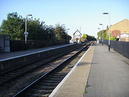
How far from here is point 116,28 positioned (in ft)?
373

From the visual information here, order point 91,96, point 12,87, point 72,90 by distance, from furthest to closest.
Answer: point 12,87, point 72,90, point 91,96

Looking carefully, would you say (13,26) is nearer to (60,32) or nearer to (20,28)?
(20,28)

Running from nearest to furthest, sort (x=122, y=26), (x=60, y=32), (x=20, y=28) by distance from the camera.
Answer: (x=20, y=28), (x=60, y=32), (x=122, y=26)

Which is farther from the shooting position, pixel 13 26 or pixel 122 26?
pixel 122 26

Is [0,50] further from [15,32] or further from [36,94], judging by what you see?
[36,94]

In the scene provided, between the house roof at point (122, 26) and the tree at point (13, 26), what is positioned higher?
the house roof at point (122, 26)

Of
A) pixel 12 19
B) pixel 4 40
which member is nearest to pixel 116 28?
pixel 12 19

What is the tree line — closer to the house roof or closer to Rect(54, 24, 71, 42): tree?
Rect(54, 24, 71, 42): tree

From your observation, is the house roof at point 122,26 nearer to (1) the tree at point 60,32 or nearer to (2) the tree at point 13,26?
(1) the tree at point 60,32

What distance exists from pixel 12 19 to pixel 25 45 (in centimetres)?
1180

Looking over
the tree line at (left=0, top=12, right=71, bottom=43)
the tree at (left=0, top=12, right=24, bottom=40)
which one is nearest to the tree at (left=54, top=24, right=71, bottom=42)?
the tree line at (left=0, top=12, right=71, bottom=43)

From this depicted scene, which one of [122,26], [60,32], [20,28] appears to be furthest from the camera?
[122,26]

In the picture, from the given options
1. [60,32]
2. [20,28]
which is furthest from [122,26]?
[20,28]

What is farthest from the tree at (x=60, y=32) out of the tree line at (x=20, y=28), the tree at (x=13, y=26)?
the tree at (x=13, y=26)
